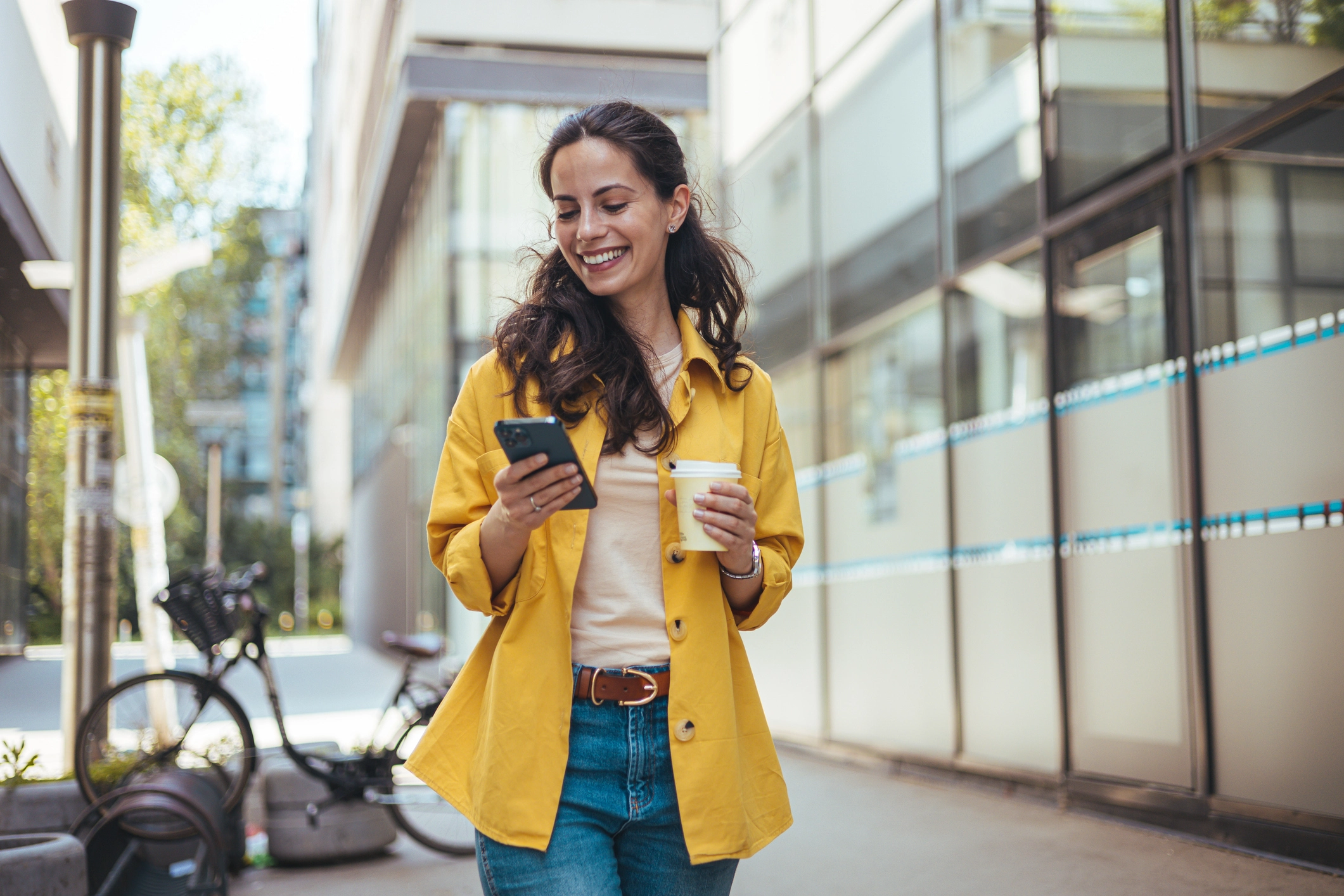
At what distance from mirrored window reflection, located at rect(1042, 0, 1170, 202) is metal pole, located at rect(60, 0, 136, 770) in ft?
15.7

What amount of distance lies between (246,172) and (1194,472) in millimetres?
26232

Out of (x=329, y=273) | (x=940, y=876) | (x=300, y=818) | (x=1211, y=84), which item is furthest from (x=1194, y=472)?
(x=329, y=273)

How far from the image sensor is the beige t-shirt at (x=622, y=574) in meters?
2.00

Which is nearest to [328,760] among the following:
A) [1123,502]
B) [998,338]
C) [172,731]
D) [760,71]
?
[172,731]

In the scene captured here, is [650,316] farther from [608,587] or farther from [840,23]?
[840,23]

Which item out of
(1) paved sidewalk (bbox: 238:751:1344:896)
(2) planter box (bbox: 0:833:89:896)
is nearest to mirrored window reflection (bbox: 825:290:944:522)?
(1) paved sidewalk (bbox: 238:751:1344:896)

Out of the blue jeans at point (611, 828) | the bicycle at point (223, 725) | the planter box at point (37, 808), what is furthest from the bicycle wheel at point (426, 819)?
the blue jeans at point (611, 828)

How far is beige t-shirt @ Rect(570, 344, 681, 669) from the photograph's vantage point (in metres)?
2.00

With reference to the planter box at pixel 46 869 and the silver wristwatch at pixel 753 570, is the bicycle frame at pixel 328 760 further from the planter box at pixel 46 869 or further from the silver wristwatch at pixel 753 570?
the silver wristwatch at pixel 753 570

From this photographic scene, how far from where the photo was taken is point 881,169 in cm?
923

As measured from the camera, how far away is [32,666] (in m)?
11.2

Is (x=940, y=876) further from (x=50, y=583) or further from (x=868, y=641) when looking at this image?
(x=50, y=583)

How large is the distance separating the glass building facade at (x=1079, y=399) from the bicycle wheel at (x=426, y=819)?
10.0 feet

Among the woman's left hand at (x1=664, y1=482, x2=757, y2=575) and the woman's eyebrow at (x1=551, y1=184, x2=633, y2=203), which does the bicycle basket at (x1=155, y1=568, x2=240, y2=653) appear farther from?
the woman's left hand at (x1=664, y1=482, x2=757, y2=575)
